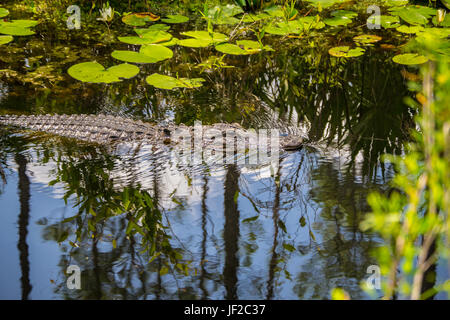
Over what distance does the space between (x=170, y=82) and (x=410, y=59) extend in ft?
8.58

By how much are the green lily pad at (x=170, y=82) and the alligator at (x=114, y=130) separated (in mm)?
545

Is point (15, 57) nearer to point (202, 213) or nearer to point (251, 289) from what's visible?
point (202, 213)

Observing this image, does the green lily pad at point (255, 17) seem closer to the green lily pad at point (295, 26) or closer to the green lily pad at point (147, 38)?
the green lily pad at point (295, 26)

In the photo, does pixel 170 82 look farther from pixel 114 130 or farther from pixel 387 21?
pixel 387 21

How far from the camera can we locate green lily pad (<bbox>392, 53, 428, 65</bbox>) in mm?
4641

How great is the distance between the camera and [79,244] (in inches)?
104

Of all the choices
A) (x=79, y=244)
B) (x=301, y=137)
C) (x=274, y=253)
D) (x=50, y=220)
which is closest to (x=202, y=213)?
(x=274, y=253)

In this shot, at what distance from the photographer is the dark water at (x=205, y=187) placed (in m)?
2.38

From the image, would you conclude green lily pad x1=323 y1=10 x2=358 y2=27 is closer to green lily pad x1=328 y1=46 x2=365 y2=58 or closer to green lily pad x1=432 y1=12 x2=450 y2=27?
green lily pad x1=328 y1=46 x2=365 y2=58

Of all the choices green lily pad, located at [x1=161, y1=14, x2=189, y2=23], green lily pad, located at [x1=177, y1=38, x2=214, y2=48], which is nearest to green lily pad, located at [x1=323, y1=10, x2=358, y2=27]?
green lily pad, located at [x1=177, y1=38, x2=214, y2=48]

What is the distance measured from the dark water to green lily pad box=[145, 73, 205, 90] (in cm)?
10

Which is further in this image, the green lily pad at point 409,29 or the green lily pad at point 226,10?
the green lily pad at point 226,10

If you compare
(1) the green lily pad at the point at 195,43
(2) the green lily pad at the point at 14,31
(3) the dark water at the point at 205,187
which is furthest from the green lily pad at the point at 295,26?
(2) the green lily pad at the point at 14,31

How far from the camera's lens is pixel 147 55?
4754 mm
